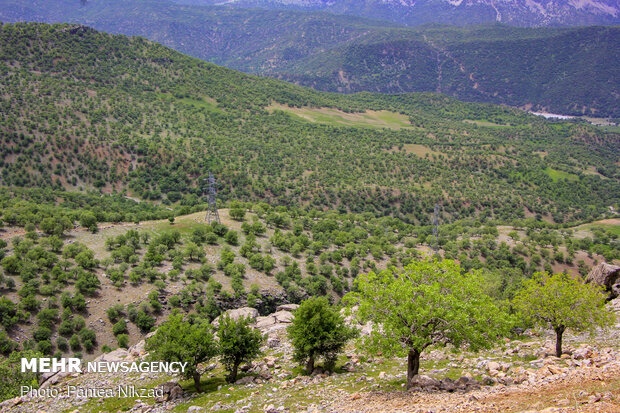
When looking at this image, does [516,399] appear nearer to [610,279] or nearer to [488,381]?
[488,381]

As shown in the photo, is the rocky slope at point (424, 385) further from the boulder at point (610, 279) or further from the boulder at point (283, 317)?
the boulder at point (283, 317)

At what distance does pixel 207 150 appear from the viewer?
158125mm

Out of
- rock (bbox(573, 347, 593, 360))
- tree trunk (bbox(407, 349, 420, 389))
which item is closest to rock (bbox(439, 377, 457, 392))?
tree trunk (bbox(407, 349, 420, 389))

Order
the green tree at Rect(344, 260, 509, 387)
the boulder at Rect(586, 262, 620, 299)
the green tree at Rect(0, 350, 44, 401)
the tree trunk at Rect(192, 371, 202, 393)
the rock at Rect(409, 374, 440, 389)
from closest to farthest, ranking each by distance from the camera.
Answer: the green tree at Rect(344, 260, 509, 387)
the rock at Rect(409, 374, 440, 389)
the tree trunk at Rect(192, 371, 202, 393)
the green tree at Rect(0, 350, 44, 401)
the boulder at Rect(586, 262, 620, 299)

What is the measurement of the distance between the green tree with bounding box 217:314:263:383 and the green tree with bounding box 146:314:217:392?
40.4 inches

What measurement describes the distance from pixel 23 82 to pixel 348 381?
18335 centimetres

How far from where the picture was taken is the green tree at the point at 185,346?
31750 millimetres

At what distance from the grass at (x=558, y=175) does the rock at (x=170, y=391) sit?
19789cm

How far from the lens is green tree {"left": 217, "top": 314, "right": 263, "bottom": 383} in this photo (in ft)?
110

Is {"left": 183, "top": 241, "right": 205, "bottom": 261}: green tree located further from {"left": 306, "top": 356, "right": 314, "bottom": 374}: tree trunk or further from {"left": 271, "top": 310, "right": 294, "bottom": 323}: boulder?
{"left": 306, "top": 356, "right": 314, "bottom": 374}: tree trunk

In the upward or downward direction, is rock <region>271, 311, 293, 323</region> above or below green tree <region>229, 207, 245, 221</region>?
below

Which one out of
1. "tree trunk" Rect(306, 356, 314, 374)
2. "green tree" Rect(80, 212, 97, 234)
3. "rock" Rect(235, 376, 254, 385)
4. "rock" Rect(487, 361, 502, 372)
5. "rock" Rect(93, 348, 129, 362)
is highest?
"green tree" Rect(80, 212, 97, 234)

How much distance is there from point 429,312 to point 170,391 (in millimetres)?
21143

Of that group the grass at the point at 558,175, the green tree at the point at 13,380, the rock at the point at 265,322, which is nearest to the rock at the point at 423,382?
the rock at the point at 265,322
